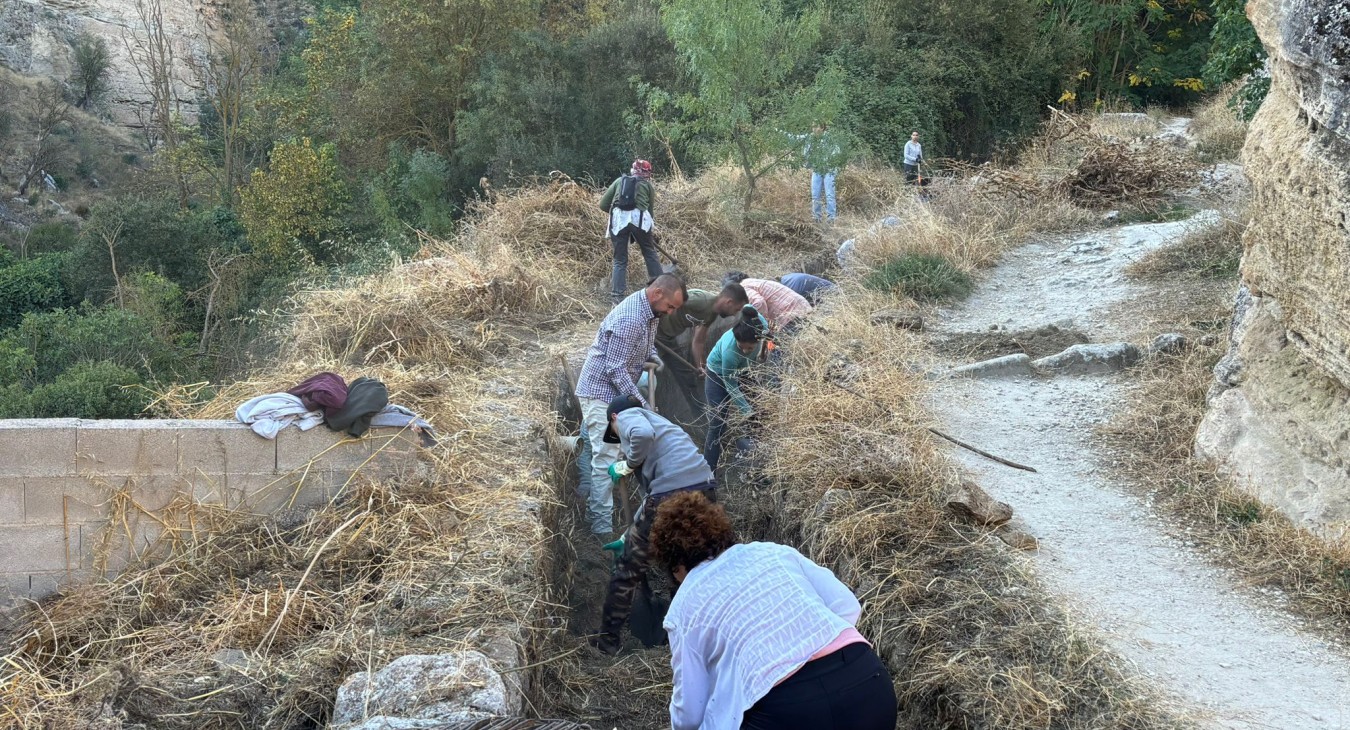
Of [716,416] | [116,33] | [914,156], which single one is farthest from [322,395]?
[116,33]

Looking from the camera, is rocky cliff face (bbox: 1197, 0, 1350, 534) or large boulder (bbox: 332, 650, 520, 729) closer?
large boulder (bbox: 332, 650, 520, 729)

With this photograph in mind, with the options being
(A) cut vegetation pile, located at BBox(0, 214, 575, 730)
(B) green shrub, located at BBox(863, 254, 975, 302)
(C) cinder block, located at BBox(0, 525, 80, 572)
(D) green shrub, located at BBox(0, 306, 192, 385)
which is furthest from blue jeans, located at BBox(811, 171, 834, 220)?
(C) cinder block, located at BBox(0, 525, 80, 572)

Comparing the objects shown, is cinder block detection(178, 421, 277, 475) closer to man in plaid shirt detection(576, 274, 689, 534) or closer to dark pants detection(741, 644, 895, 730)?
man in plaid shirt detection(576, 274, 689, 534)

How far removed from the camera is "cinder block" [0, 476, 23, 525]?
17.0 ft

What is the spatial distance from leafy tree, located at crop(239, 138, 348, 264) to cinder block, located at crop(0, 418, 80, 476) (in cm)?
1916

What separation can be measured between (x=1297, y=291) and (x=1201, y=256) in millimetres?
5704

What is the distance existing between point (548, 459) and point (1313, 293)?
4.55 metres

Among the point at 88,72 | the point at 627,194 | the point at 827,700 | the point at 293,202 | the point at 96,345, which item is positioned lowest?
the point at 96,345

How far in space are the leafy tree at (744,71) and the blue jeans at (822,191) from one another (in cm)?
77

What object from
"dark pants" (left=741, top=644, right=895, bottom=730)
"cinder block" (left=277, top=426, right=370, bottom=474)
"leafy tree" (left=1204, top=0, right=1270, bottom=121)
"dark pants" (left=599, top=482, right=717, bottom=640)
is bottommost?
"dark pants" (left=599, top=482, right=717, bottom=640)

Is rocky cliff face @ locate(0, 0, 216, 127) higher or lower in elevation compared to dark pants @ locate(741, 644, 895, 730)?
lower

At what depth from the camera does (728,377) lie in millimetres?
7523

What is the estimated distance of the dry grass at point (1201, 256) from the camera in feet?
34.2

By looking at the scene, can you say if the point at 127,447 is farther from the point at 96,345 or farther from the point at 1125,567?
the point at 96,345
